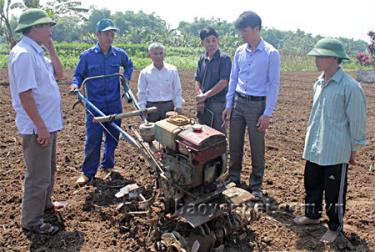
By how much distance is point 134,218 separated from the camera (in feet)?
14.0

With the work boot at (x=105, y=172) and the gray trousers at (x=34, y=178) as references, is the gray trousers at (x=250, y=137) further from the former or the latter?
the gray trousers at (x=34, y=178)

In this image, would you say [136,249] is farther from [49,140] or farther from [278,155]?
[278,155]

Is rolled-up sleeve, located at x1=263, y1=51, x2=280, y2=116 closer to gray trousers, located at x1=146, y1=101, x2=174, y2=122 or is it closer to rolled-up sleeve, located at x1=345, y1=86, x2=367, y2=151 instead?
rolled-up sleeve, located at x1=345, y1=86, x2=367, y2=151

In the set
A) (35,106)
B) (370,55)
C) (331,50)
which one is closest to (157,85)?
(35,106)

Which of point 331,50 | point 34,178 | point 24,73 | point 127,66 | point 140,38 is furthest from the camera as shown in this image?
point 140,38

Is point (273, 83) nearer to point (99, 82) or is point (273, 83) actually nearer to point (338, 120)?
point (338, 120)

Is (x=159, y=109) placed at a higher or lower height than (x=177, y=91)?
lower

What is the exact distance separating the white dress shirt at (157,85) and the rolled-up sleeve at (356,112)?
92.8 inches

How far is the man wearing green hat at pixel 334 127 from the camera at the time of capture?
360 centimetres

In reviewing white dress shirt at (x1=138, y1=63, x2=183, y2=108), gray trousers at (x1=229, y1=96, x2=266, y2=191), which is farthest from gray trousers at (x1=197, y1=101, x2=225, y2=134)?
white dress shirt at (x1=138, y1=63, x2=183, y2=108)

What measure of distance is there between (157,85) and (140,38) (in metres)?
51.6

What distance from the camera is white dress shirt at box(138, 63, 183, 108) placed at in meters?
5.23

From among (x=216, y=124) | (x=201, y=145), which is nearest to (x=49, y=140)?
(x=201, y=145)

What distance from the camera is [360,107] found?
11.7 ft
